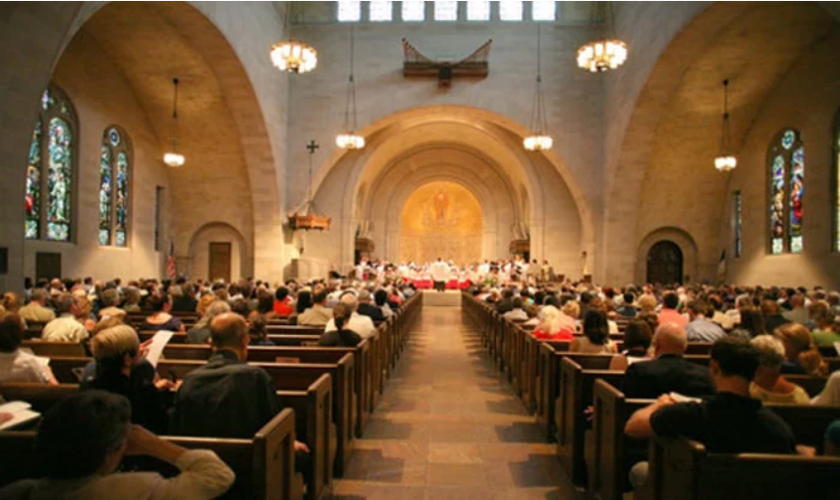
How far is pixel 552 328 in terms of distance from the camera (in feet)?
21.0

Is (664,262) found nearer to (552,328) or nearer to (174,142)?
(552,328)

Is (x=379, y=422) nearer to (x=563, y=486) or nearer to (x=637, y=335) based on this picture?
(x=563, y=486)

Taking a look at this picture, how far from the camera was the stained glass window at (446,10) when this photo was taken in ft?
62.8

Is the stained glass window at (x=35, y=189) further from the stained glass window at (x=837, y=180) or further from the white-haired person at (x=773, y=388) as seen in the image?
the stained glass window at (x=837, y=180)

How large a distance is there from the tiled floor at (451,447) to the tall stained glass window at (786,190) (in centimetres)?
1118

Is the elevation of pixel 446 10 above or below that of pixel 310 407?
above

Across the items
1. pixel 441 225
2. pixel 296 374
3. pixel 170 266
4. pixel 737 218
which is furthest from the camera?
pixel 441 225

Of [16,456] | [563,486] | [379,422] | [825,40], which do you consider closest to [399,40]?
[825,40]

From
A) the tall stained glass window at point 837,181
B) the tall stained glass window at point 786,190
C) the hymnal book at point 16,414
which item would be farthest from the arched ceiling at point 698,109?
the hymnal book at point 16,414

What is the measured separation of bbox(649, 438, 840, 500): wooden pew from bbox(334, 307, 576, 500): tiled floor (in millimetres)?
1861

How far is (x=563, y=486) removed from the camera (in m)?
4.22

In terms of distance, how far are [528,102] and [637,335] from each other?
15579 millimetres

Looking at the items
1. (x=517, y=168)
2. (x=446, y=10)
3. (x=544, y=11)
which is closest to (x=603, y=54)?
(x=544, y=11)

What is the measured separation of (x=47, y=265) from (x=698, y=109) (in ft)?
55.4
